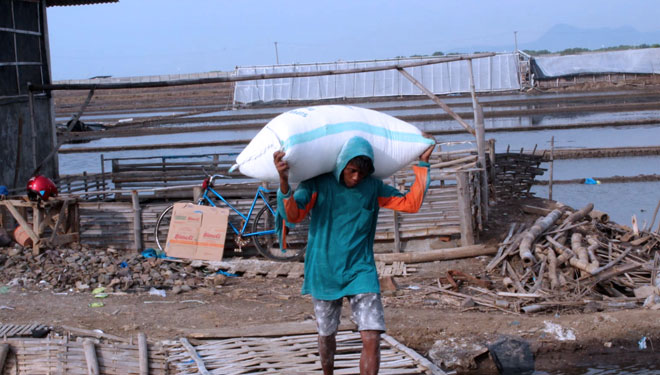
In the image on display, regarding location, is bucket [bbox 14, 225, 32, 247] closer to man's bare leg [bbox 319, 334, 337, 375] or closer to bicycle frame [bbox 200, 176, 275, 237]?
bicycle frame [bbox 200, 176, 275, 237]

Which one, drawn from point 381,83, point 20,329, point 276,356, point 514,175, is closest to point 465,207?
point 514,175

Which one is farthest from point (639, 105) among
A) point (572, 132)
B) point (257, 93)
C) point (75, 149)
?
point (75, 149)

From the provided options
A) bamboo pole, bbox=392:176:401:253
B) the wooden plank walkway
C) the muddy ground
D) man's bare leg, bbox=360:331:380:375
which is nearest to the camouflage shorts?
man's bare leg, bbox=360:331:380:375

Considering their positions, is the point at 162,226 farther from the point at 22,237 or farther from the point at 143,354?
the point at 143,354

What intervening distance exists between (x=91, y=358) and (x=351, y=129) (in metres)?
2.64

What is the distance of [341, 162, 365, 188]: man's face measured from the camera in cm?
382

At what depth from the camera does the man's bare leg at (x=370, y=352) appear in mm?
3861

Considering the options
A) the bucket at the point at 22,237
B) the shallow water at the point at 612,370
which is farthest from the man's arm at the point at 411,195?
the bucket at the point at 22,237

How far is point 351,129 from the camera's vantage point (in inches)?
156

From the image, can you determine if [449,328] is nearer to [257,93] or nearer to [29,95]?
[29,95]

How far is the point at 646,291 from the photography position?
7371mm

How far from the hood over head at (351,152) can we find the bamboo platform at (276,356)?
172 cm

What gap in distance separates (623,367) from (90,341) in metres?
4.26

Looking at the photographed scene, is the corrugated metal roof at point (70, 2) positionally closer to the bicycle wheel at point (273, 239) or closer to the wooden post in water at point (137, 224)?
the wooden post in water at point (137, 224)
